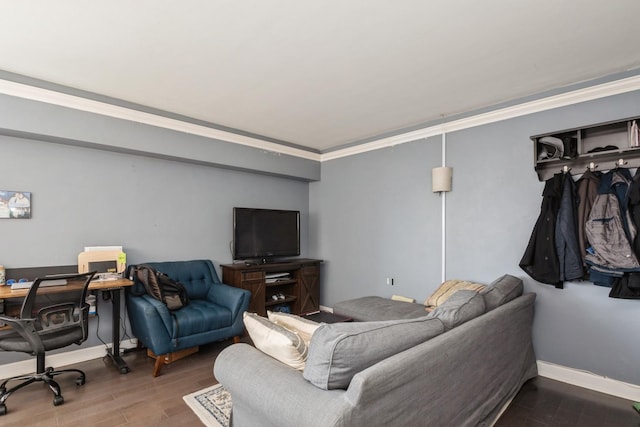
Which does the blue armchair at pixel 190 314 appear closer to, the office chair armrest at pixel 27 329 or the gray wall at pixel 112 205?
the gray wall at pixel 112 205

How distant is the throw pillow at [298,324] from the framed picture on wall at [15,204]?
2.67 metres

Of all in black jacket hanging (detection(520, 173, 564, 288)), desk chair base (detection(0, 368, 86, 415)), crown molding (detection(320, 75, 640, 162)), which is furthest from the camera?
black jacket hanging (detection(520, 173, 564, 288))

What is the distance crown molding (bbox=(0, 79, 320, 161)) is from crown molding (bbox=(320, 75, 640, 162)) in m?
1.53

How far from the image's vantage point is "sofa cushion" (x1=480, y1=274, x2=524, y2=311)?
2277 mm

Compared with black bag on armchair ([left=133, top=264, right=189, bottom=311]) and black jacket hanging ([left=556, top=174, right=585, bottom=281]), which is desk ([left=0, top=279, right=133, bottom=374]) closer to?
black bag on armchair ([left=133, top=264, right=189, bottom=311])

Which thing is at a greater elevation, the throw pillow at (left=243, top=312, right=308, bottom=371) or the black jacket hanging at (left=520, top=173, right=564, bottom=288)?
the black jacket hanging at (left=520, top=173, right=564, bottom=288)

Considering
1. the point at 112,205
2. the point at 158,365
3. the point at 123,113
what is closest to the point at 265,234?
the point at 112,205

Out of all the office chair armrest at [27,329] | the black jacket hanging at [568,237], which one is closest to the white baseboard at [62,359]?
the office chair armrest at [27,329]

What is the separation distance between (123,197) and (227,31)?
2270mm

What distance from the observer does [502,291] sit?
2488mm

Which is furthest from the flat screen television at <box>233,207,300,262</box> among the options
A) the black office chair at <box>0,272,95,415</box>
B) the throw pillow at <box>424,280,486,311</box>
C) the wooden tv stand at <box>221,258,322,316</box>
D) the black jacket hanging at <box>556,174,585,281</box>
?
the black jacket hanging at <box>556,174,585,281</box>

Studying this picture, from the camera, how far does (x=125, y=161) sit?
3.48m

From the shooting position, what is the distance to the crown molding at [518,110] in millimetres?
2609

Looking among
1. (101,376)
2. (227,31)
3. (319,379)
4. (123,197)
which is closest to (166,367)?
(101,376)
